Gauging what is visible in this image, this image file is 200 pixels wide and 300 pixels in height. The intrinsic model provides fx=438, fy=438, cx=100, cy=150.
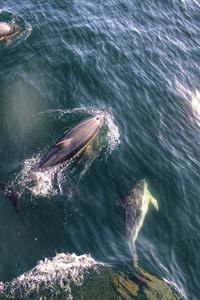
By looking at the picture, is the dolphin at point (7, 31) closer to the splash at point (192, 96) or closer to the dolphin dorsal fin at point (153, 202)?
the splash at point (192, 96)

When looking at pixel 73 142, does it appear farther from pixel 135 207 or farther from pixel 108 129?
pixel 135 207

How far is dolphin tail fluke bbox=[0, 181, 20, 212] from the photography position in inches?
805

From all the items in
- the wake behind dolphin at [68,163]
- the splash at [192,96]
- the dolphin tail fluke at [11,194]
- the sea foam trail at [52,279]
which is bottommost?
the sea foam trail at [52,279]

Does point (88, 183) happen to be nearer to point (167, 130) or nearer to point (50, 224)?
point (50, 224)

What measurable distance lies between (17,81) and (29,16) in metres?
8.67

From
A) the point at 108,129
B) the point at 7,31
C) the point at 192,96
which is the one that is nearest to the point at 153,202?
the point at 108,129

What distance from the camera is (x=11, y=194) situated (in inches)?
813

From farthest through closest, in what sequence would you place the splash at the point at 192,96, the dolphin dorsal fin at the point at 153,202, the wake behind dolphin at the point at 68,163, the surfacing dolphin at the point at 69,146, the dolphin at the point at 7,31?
the splash at the point at 192,96 < the dolphin at the point at 7,31 < the dolphin dorsal fin at the point at 153,202 < the wake behind dolphin at the point at 68,163 < the surfacing dolphin at the point at 69,146

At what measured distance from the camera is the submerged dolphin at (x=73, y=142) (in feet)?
74.5

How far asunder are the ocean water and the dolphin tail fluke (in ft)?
0.91

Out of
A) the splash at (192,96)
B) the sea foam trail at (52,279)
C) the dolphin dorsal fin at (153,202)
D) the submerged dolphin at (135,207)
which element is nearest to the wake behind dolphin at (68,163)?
the submerged dolphin at (135,207)

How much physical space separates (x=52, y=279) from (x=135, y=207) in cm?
635

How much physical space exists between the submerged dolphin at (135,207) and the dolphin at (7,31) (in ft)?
48.9

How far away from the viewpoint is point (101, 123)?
26.4 m
